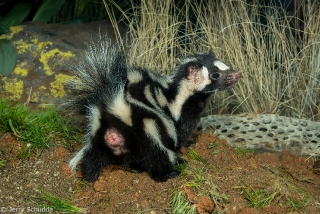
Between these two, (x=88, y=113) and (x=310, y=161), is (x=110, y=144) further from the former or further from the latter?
(x=310, y=161)

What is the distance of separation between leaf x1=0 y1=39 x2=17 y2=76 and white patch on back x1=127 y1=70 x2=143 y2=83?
2.11 metres

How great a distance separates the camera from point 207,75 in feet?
16.1

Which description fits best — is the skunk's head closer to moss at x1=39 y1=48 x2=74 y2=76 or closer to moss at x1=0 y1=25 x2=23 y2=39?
moss at x1=39 y1=48 x2=74 y2=76

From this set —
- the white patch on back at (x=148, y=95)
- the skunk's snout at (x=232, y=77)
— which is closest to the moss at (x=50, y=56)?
the white patch on back at (x=148, y=95)

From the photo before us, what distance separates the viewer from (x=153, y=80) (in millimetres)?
4824

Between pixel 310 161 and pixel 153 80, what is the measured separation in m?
2.05

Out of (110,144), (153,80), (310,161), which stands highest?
(153,80)

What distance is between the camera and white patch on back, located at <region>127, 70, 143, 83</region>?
473 cm

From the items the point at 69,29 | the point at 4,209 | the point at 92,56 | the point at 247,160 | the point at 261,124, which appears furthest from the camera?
the point at 69,29

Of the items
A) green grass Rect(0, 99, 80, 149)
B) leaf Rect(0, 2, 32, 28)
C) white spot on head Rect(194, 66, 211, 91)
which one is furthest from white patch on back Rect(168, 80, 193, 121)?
leaf Rect(0, 2, 32, 28)

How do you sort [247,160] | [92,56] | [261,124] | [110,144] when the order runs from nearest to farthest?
1. [110,144]
2. [92,56]
3. [247,160]
4. [261,124]

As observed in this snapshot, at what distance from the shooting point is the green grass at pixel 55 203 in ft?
13.9

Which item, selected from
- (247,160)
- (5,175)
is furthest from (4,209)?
(247,160)

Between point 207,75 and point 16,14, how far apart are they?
3.19m
